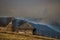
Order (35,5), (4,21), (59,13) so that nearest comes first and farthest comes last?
(59,13), (35,5), (4,21)

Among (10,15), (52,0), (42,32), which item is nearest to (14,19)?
(10,15)

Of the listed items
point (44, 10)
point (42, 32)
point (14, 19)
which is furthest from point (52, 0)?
point (14, 19)

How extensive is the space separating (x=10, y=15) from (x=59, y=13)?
68 centimetres

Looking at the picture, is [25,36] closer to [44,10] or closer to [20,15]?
[20,15]

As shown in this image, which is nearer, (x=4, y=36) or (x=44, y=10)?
(x=44, y=10)

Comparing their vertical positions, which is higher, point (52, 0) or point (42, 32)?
point (52, 0)

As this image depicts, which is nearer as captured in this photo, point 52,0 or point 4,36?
point 52,0

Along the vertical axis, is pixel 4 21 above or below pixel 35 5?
below

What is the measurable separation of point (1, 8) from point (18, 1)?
286 mm

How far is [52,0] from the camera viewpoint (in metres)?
1.53

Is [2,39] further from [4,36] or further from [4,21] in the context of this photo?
[4,21]

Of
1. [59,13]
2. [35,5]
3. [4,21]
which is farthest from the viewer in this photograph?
[4,21]

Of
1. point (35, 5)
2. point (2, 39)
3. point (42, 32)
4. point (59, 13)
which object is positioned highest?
point (35, 5)

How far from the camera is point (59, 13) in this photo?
149cm
